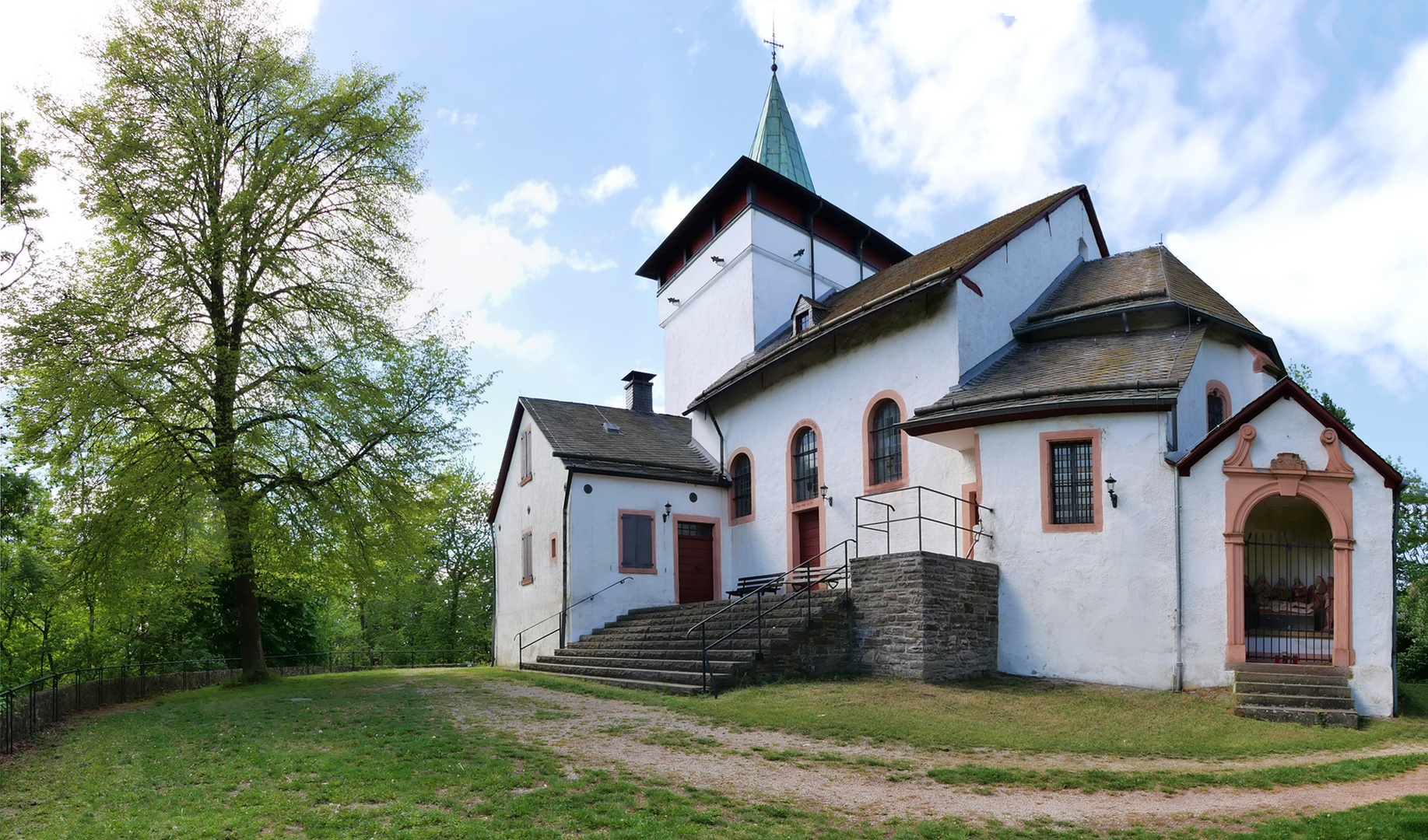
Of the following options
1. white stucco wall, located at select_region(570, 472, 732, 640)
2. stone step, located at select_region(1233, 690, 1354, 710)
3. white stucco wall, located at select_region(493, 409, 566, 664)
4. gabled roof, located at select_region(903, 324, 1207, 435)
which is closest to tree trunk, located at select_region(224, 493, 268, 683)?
white stucco wall, located at select_region(493, 409, 566, 664)

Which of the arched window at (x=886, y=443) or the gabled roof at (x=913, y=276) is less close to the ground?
the gabled roof at (x=913, y=276)

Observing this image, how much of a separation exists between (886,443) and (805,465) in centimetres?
278

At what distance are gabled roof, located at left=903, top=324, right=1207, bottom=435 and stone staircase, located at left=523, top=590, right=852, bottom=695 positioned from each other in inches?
160

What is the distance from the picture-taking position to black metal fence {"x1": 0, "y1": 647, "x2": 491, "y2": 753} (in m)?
12.1

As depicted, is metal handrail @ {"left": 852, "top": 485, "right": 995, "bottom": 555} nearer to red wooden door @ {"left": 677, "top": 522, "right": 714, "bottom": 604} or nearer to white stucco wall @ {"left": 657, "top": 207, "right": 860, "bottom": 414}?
red wooden door @ {"left": 677, "top": 522, "right": 714, "bottom": 604}

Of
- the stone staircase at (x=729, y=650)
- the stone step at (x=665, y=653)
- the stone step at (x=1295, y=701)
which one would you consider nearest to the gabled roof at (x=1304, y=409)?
the stone step at (x=1295, y=701)

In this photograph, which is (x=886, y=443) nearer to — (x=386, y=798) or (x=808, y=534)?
(x=808, y=534)

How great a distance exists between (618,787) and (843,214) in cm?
2265

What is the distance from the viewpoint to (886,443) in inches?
781

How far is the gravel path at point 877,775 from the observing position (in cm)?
776

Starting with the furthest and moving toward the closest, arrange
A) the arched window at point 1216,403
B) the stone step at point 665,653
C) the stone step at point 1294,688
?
1. the arched window at point 1216,403
2. the stone step at point 665,653
3. the stone step at point 1294,688

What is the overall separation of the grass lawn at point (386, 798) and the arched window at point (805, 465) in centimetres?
1175

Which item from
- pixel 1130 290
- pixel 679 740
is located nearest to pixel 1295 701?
pixel 679 740

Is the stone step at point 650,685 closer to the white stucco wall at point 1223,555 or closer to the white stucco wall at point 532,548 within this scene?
the white stucco wall at point 532,548
